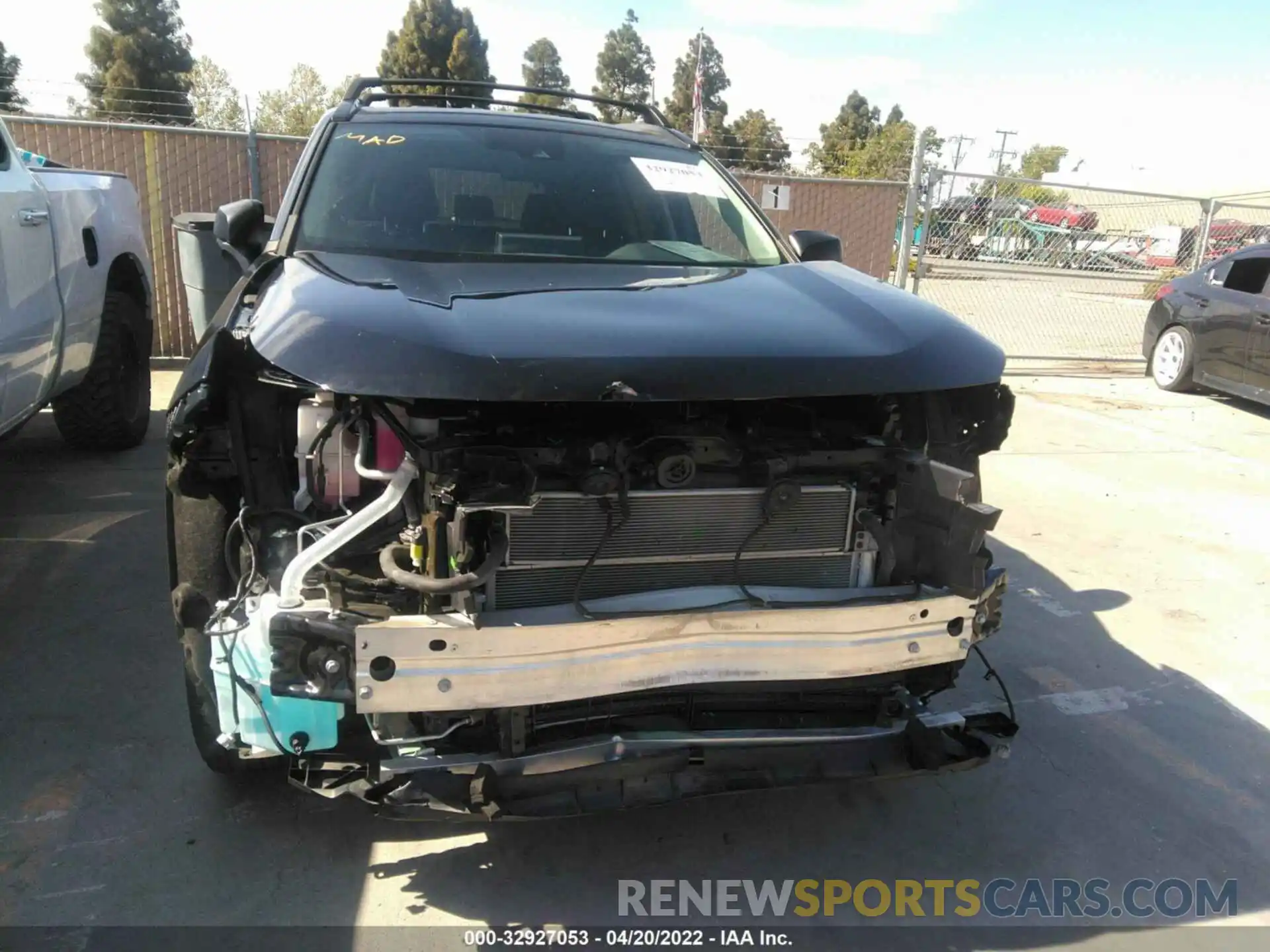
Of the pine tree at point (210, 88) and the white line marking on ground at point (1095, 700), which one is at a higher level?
the pine tree at point (210, 88)

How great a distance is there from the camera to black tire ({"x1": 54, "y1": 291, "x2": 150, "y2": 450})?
5148 millimetres

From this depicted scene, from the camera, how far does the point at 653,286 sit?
2564 millimetres

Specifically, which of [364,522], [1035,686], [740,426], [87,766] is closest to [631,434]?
[740,426]

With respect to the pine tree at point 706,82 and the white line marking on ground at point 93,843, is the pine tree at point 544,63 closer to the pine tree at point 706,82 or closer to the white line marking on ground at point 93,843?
the pine tree at point 706,82

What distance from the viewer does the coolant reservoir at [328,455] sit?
2.16m

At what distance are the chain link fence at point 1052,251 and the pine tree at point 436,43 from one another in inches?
1184

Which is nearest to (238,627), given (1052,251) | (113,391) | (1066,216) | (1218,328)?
(113,391)

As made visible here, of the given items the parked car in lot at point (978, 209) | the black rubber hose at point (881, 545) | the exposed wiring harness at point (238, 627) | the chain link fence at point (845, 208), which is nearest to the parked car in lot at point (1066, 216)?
the parked car in lot at point (978, 209)

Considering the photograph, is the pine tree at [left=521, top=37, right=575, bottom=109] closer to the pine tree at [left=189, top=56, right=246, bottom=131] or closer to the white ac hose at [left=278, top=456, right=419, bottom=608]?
the pine tree at [left=189, top=56, right=246, bottom=131]

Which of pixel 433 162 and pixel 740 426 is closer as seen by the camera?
pixel 740 426

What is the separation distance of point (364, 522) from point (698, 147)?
9.03ft

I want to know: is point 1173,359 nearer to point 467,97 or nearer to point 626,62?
point 467,97

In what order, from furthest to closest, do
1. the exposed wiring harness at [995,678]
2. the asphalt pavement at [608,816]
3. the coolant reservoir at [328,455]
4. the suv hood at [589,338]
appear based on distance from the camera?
the exposed wiring harness at [995,678], the asphalt pavement at [608,816], the coolant reservoir at [328,455], the suv hood at [589,338]

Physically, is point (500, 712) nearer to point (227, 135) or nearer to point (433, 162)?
point (433, 162)
